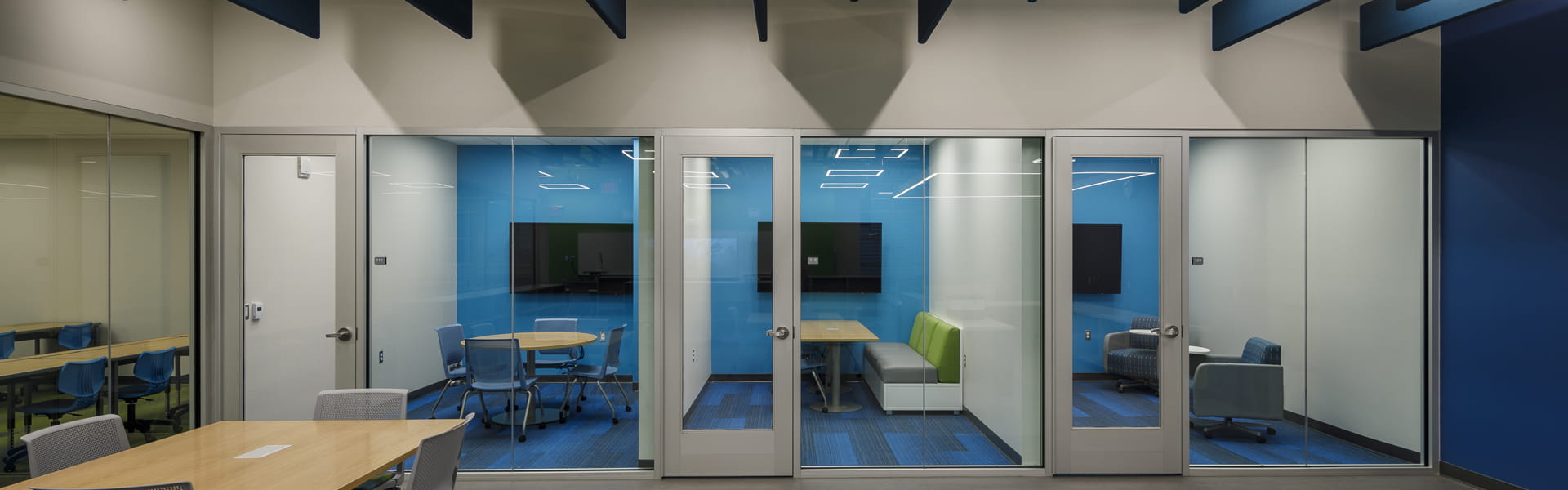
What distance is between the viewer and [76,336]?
3.10 m

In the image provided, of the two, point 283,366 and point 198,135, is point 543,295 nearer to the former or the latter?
point 283,366

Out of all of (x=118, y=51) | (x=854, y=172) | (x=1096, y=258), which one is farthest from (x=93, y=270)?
(x=1096, y=258)

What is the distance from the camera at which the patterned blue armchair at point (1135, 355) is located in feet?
12.3

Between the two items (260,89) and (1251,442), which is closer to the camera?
(260,89)

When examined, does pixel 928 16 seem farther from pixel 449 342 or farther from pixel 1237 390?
pixel 449 342

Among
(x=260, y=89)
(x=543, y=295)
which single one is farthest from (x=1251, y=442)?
(x=260, y=89)

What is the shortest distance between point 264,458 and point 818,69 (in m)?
3.36

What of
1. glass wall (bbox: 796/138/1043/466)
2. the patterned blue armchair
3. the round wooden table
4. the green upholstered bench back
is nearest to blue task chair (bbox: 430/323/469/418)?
the round wooden table

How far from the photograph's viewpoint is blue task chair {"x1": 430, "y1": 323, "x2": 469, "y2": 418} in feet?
12.6

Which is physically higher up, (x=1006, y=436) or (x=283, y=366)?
(x=283, y=366)

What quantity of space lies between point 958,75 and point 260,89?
446 cm

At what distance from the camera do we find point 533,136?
148 inches

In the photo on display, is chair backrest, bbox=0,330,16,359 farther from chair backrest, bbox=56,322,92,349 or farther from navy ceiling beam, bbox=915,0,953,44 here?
navy ceiling beam, bbox=915,0,953,44

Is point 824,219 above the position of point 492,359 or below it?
above
